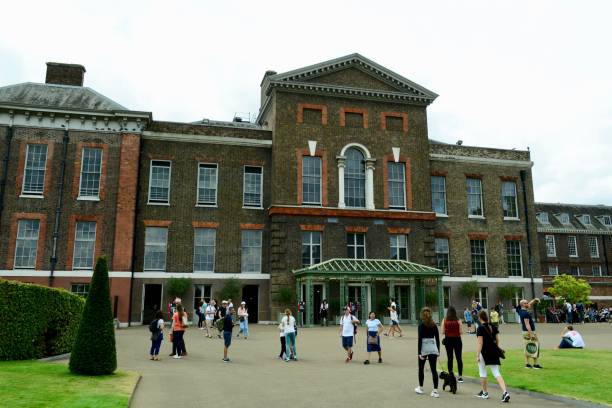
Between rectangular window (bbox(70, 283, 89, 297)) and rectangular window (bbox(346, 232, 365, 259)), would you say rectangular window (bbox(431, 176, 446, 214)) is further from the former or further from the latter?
rectangular window (bbox(70, 283, 89, 297))

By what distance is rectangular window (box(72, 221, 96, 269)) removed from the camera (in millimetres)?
30453

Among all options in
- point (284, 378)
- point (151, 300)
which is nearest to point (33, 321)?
point (284, 378)

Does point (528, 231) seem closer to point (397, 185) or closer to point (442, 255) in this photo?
point (442, 255)

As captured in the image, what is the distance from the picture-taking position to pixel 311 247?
109 ft

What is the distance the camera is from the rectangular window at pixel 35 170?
30750mm

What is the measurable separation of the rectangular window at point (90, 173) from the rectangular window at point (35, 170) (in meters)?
2.19

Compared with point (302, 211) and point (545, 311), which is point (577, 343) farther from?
point (545, 311)

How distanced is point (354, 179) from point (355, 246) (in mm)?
4491

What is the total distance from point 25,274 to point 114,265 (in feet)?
15.7

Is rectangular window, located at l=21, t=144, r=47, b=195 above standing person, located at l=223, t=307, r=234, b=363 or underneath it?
above

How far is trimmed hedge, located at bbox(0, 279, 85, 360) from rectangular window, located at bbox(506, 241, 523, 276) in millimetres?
31177

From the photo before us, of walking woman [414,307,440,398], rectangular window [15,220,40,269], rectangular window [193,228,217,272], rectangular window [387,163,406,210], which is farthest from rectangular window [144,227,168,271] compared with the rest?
walking woman [414,307,440,398]

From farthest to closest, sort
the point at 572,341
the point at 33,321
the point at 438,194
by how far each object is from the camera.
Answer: the point at 438,194, the point at 572,341, the point at 33,321

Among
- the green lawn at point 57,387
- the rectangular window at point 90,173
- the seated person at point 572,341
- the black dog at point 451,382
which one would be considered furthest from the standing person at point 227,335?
the rectangular window at point 90,173
